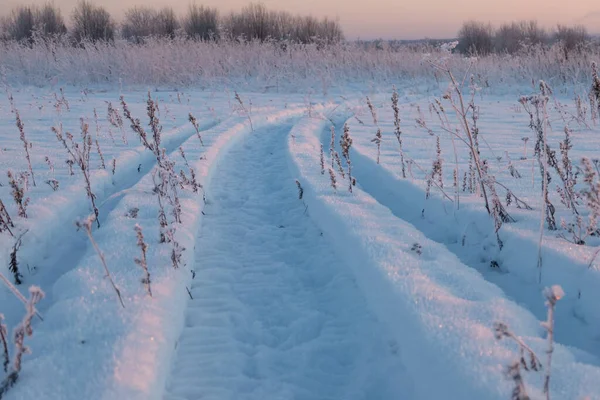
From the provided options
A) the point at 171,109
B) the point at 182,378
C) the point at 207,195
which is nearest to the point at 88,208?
the point at 207,195

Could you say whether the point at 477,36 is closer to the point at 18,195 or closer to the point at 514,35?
the point at 514,35

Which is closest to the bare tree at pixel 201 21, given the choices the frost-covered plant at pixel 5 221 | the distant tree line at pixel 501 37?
the distant tree line at pixel 501 37

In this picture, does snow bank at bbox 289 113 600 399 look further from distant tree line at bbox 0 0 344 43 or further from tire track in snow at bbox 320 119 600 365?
distant tree line at bbox 0 0 344 43

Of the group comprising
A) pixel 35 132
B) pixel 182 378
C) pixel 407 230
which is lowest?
pixel 182 378

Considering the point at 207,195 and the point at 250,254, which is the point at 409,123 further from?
the point at 250,254

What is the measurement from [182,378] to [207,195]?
2.70 meters

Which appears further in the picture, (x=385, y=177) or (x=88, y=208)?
(x=385, y=177)

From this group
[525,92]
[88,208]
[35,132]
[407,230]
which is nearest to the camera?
[407,230]

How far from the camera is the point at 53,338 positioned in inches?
84.7

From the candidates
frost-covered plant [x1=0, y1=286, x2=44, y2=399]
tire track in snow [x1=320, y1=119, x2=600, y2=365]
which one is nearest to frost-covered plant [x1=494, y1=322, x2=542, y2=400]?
tire track in snow [x1=320, y1=119, x2=600, y2=365]

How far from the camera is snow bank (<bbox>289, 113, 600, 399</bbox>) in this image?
1.73 metres

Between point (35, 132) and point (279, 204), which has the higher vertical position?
point (35, 132)

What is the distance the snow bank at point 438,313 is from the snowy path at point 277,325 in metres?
0.13

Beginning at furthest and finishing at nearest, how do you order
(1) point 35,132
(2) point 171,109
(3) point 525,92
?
1. (3) point 525,92
2. (2) point 171,109
3. (1) point 35,132
